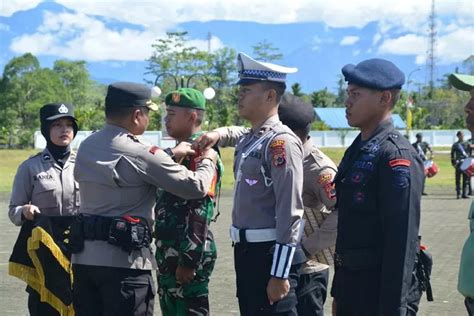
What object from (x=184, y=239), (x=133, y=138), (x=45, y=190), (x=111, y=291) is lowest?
(x=111, y=291)

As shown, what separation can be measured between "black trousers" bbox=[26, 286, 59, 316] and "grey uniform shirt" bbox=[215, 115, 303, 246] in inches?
78.5

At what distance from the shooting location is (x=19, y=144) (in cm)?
6147

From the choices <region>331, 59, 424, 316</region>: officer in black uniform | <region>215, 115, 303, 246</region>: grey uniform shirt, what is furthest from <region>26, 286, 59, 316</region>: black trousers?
<region>331, 59, 424, 316</region>: officer in black uniform

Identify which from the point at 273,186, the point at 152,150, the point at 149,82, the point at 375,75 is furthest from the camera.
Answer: the point at 149,82

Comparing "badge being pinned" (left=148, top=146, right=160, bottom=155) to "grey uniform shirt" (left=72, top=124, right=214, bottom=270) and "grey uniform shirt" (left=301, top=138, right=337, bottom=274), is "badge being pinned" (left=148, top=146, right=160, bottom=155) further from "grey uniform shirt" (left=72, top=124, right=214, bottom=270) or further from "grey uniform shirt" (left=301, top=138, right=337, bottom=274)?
"grey uniform shirt" (left=301, top=138, right=337, bottom=274)

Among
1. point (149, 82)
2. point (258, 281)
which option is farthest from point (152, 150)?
point (149, 82)

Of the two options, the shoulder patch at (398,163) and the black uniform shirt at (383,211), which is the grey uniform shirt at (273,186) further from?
the shoulder patch at (398,163)

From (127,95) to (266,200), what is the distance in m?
1.09

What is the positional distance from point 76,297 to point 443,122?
314 ft

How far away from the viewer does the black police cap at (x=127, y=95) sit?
4.55 meters

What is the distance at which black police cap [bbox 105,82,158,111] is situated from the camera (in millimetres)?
4551

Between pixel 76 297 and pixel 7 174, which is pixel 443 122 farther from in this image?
pixel 76 297

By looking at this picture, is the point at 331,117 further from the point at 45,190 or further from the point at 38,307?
the point at 38,307

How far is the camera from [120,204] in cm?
443
